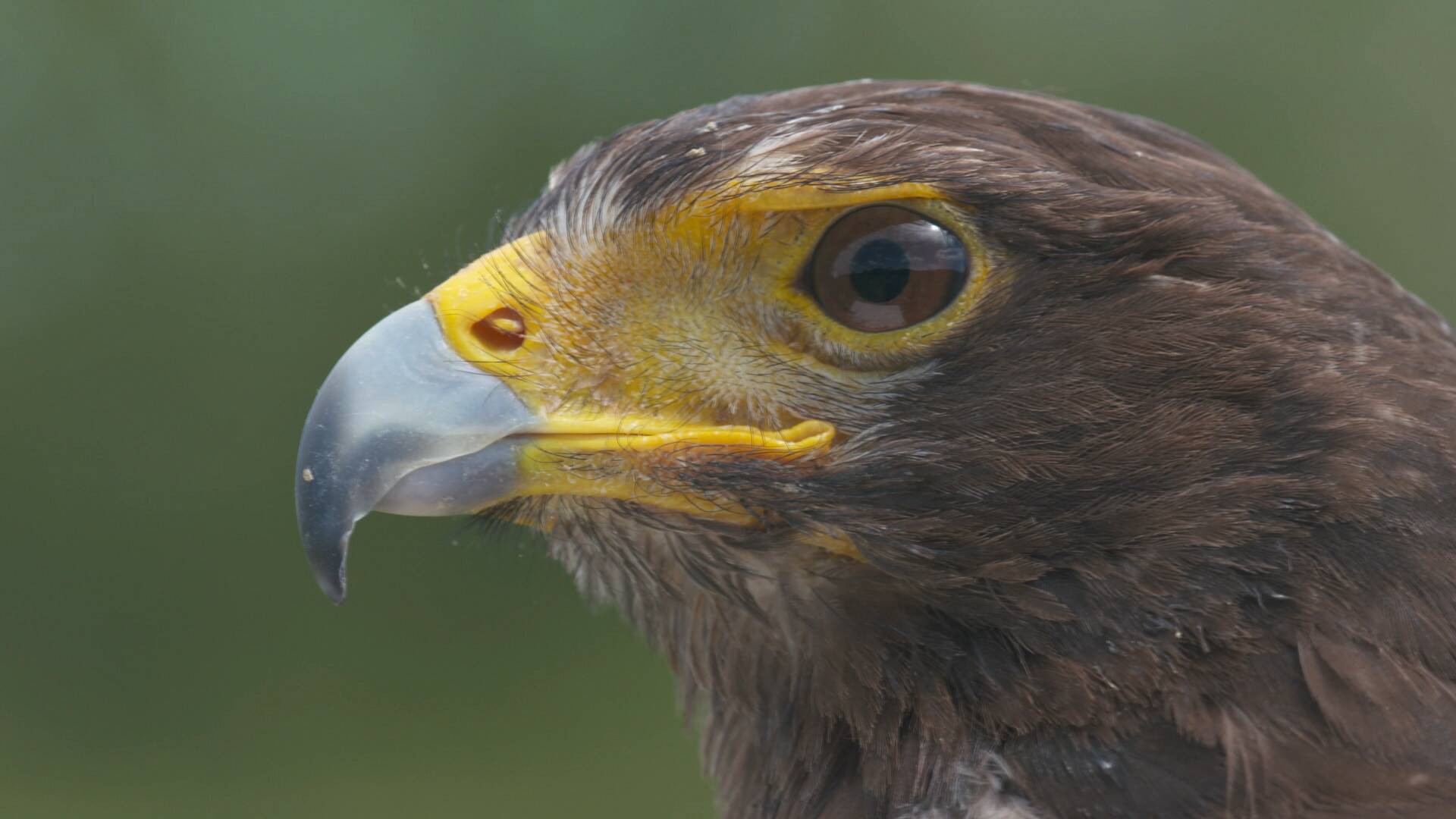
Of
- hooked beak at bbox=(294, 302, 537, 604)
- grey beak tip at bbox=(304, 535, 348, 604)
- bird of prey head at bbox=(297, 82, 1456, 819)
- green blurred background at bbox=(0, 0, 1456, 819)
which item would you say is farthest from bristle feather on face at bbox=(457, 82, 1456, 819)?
green blurred background at bbox=(0, 0, 1456, 819)

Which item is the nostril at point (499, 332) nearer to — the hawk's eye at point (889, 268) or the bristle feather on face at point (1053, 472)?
the bristle feather on face at point (1053, 472)

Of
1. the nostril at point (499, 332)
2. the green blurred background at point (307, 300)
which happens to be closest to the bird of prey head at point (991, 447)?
the nostril at point (499, 332)

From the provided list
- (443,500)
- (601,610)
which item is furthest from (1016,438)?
(601,610)

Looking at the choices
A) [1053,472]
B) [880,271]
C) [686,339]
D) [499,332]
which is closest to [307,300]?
[499,332]

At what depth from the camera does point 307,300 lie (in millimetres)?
7652

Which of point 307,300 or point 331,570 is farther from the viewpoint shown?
point 307,300

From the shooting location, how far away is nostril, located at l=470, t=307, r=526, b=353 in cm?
232

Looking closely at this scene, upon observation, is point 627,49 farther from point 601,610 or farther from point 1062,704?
point 1062,704

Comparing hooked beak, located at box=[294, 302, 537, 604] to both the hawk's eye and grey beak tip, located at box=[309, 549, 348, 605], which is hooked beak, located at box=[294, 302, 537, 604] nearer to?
grey beak tip, located at box=[309, 549, 348, 605]

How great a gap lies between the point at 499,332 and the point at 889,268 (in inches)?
24.5

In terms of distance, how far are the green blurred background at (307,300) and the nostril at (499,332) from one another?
5.32 metres

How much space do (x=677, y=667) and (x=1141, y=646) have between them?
39.3 inches

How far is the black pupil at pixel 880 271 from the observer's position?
7.13ft

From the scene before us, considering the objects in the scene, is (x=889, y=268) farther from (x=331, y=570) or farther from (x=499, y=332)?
(x=331, y=570)
